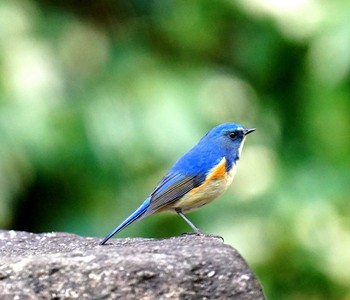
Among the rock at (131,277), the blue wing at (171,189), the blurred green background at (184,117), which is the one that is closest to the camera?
the rock at (131,277)

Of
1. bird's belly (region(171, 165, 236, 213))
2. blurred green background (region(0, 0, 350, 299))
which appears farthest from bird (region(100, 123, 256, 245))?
blurred green background (region(0, 0, 350, 299))

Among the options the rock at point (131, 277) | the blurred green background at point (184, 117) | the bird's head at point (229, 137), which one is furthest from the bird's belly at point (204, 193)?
the blurred green background at point (184, 117)

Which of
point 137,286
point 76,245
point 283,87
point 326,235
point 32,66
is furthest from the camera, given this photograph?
point 283,87

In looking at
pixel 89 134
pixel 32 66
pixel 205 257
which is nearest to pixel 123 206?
pixel 89 134

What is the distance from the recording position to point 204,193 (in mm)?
4324

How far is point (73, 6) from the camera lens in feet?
24.2

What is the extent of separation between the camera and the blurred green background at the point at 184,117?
6.20 meters

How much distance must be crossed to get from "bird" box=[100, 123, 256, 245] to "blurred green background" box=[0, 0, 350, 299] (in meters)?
1.72

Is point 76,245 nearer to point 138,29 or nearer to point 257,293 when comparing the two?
point 257,293

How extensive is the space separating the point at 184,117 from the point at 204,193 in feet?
7.61

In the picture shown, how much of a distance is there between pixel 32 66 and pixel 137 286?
3.91 meters

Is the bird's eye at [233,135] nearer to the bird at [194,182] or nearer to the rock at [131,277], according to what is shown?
the bird at [194,182]

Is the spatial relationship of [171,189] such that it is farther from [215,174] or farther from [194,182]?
[215,174]

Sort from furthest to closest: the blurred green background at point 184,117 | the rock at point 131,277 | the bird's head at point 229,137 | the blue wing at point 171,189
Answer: the blurred green background at point 184,117 → the bird's head at point 229,137 → the blue wing at point 171,189 → the rock at point 131,277
